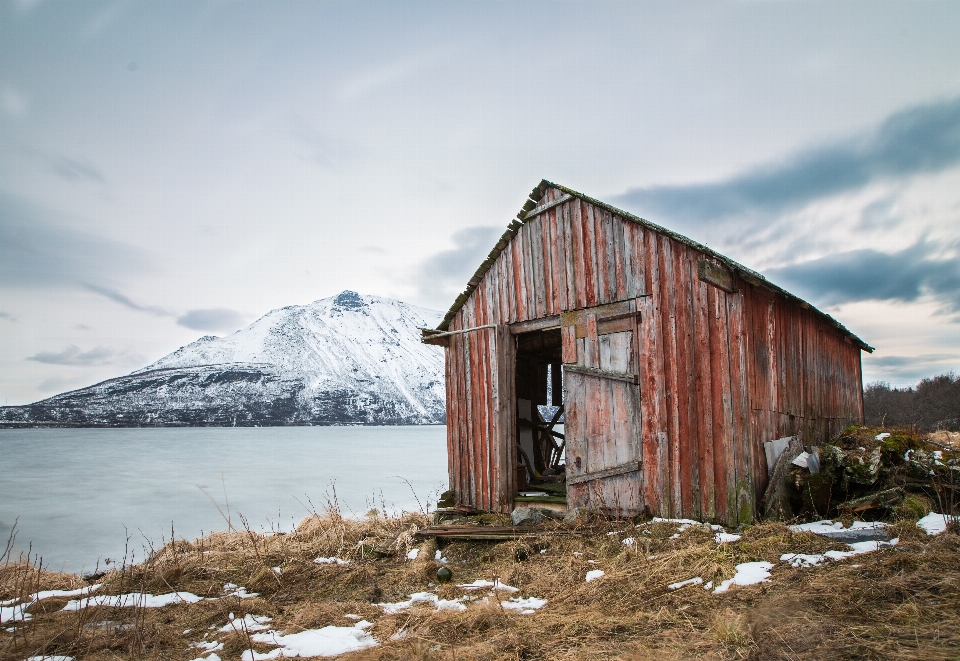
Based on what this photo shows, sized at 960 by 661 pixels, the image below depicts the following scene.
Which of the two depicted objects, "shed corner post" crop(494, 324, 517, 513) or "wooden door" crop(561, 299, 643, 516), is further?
"shed corner post" crop(494, 324, 517, 513)

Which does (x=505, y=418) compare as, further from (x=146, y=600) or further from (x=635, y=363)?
(x=146, y=600)

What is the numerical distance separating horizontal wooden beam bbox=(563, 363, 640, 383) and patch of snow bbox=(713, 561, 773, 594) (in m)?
3.05

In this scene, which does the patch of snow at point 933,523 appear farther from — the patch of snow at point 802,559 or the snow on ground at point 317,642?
the snow on ground at point 317,642

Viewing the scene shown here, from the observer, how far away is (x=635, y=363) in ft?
25.9

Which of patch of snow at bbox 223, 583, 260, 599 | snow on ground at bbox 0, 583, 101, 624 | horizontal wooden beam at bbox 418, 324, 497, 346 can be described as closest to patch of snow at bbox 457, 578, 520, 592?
patch of snow at bbox 223, 583, 260, 599

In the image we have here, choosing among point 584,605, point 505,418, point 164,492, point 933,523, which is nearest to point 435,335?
point 505,418

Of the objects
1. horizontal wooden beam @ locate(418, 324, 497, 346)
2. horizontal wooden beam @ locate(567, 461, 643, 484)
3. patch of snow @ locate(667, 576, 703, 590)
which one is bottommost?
patch of snow @ locate(667, 576, 703, 590)

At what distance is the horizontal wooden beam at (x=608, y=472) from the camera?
7721 millimetres

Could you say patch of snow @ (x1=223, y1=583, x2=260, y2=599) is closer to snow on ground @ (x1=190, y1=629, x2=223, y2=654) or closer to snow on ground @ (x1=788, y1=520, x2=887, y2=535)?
snow on ground @ (x1=190, y1=629, x2=223, y2=654)

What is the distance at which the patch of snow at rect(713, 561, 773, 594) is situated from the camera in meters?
4.72

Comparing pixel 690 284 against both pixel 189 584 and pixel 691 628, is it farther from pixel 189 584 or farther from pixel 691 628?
pixel 189 584

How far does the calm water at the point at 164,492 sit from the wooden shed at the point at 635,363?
4596 mm

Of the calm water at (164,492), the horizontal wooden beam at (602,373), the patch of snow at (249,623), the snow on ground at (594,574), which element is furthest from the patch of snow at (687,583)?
the calm water at (164,492)

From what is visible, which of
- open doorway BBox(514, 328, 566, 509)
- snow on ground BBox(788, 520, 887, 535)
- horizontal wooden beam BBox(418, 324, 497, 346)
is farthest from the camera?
open doorway BBox(514, 328, 566, 509)
